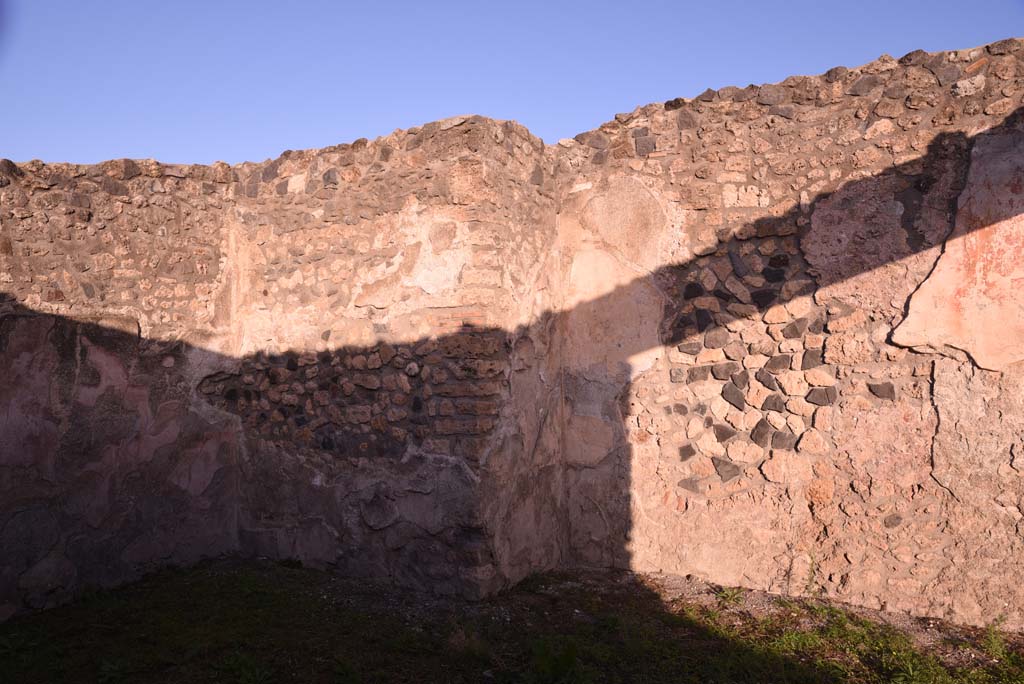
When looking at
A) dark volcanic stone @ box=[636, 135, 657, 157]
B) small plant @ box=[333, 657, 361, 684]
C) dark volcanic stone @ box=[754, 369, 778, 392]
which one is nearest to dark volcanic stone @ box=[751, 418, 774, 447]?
dark volcanic stone @ box=[754, 369, 778, 392]

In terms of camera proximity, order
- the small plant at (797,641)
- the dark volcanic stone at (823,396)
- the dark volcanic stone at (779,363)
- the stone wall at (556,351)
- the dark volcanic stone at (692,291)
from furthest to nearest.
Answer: the dark volcanic stone at (692,291)
the dark volcanic stone at (779,363)
the dark volcanic stone at (823,396)
the stone wall at (556,351)
the small plant at (797,641)

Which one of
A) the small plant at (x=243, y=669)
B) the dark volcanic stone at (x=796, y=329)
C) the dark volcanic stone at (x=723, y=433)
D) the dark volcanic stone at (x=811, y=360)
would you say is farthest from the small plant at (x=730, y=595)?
the small plant at (x=243, y=669)

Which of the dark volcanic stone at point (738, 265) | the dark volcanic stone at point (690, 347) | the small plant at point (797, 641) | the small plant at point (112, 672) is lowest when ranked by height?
the small plant at point (112, 672)

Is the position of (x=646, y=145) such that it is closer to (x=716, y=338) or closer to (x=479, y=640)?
(x=716, y=338)

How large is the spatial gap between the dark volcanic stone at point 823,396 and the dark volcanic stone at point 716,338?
44 centimetres

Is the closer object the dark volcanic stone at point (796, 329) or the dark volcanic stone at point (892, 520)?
the dark volcanic stone at point (892, 520)

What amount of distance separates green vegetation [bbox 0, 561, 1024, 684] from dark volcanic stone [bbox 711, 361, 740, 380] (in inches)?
38.8

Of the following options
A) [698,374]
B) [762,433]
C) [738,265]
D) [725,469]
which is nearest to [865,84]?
[738,265]

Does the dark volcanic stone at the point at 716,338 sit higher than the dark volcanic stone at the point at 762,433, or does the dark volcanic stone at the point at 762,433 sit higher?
the dark volcanic stone at the point at 716,338

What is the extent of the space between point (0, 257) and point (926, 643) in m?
4.19

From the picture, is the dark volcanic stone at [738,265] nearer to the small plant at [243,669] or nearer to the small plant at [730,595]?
the small plant at [730,595]

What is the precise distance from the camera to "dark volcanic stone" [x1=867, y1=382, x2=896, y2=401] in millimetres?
3043

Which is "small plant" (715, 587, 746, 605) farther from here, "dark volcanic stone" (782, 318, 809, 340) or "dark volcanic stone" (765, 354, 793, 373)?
"dark volcanic stone" (782, 318, 809, 340)

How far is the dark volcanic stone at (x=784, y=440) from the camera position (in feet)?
10.7
